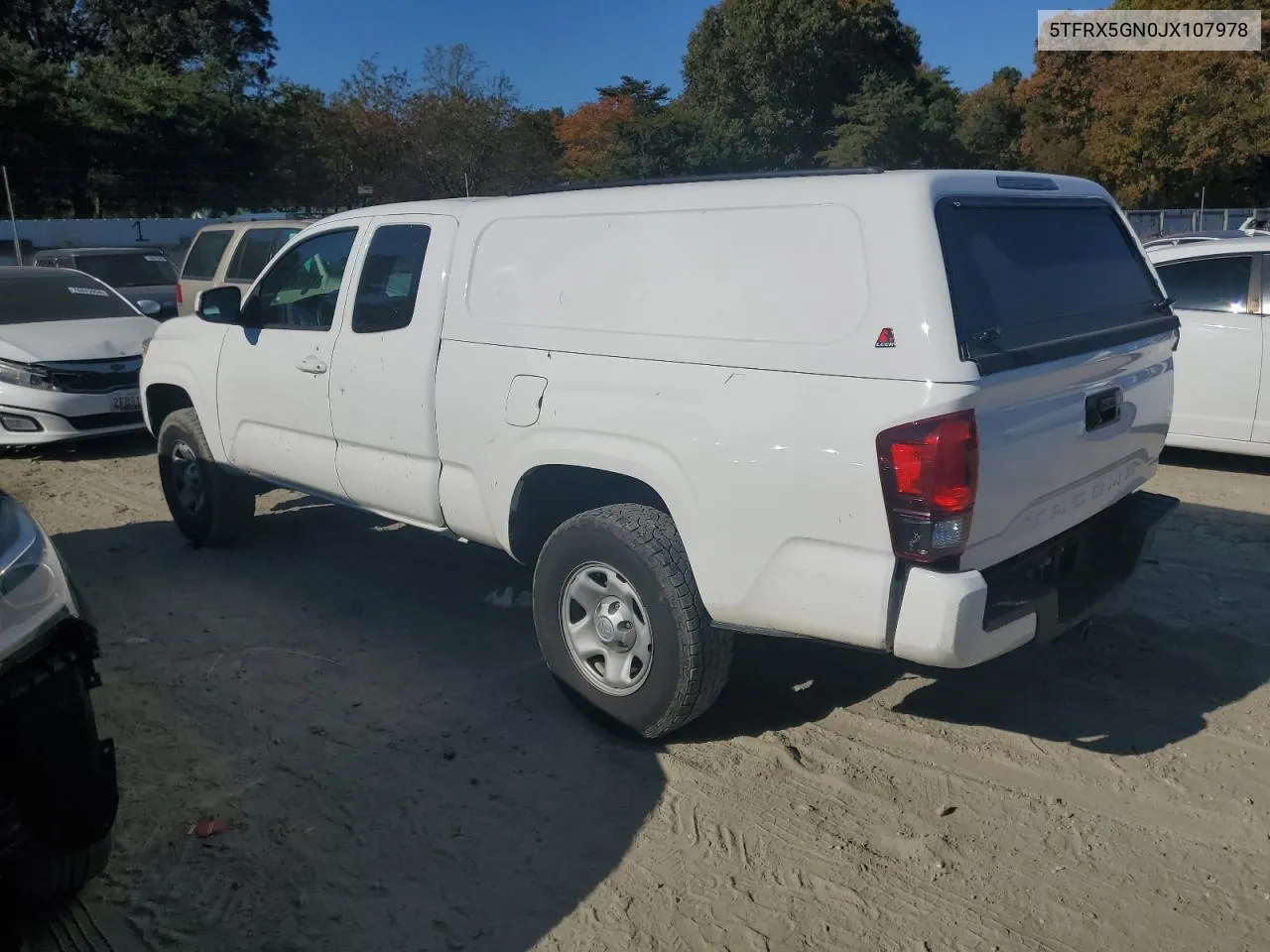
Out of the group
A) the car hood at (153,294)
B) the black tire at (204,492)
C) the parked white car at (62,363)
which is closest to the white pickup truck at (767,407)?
the black tire at (204,492)

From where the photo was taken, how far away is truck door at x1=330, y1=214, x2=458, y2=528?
4598mm

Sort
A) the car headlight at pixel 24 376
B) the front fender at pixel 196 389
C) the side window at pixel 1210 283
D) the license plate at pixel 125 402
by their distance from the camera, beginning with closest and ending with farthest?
the front fender at pixel 196 389, the side window at pixel 1210 283, the car headlight at pixel 24 376, the license plate at pixel 125 402

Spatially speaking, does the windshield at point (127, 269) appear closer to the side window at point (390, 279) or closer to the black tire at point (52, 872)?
the side window at point (390, 279)

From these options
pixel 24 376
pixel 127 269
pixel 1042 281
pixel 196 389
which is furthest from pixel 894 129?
pixel 1042 281

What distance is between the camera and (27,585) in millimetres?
2844

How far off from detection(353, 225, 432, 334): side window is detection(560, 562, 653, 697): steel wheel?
1513 millimetres

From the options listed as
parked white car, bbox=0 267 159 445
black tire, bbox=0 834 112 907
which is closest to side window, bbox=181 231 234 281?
parked white car, bbox=0 267 159 445

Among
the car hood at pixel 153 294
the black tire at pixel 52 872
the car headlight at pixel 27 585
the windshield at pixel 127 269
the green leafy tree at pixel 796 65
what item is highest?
the green leafy tree at pixel 796 65

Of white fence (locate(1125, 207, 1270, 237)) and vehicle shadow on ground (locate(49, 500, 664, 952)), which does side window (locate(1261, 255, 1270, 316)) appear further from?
white fence (locate(1125, 207, 1270, 237))

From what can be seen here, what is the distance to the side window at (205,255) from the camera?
40.5 feet

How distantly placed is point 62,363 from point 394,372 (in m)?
5.88

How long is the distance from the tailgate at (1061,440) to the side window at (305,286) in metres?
3.28

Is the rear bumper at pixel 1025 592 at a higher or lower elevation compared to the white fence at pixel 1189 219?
lower

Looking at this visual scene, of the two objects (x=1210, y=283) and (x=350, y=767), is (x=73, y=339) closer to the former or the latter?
(x=350, y=767)
